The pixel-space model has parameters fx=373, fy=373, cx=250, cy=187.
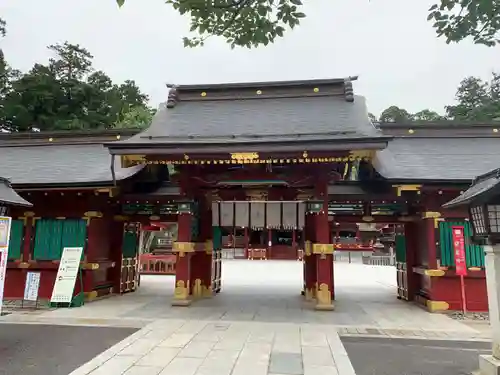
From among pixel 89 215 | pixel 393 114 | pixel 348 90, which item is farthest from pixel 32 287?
pixel 393 114

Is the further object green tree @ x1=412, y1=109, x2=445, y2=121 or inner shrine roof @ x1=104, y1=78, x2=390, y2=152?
green tree @ x1=412, y1=109, x2=445, y2=121

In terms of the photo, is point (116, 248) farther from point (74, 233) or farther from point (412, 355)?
point (412, 355)

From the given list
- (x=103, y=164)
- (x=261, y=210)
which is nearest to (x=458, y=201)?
(x=261, y=210)

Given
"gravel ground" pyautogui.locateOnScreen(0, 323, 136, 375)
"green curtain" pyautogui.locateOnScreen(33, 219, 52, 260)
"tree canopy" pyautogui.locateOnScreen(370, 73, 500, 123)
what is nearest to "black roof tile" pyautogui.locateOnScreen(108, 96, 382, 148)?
"green curtain" pyautogui.locateOnScreen(33, 219, 52, 260)

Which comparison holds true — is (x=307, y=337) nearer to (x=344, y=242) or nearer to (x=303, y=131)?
(x=303, y=131)

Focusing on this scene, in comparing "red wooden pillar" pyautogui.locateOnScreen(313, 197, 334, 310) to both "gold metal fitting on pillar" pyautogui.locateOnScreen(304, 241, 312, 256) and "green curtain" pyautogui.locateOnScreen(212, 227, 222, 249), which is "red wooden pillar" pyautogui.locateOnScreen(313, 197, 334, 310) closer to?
"gold metal fitting on pillar" pyautogui.locateOnScreen(304, 241, 312, 256)

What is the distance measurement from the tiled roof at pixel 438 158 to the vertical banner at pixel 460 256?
4.34ft

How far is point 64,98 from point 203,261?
31.3 m

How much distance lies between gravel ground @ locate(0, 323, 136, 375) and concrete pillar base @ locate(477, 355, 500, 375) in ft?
16.6

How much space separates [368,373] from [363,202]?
6.46m

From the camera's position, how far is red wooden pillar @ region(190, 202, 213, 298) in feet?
36.3

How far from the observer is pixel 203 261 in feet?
37.0

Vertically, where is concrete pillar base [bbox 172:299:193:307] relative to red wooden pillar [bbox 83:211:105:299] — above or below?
below

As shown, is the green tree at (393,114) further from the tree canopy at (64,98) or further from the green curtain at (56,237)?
the green curtain at (56,237)
